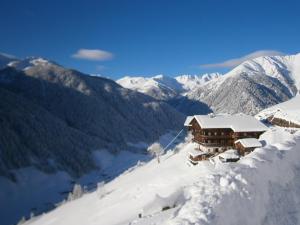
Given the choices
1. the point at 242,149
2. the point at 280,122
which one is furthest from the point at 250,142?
the point at 280,122

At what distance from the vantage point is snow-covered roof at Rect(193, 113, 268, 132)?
74062 millimetres

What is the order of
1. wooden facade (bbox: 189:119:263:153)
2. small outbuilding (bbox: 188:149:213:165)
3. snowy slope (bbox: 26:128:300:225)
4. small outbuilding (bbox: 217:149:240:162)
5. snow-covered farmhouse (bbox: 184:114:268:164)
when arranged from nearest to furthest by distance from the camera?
1. snowy slope (bbox: 26:128:300:225)
2. small outbuilding (bbox: 217:149:240:162)
3. snow-covered farmhouse (bbox: 184:114:268:164)
4. small outbuilding (bbox: 188:149:213:165)
5. wooden facade (bbox: 189:119:263:153)

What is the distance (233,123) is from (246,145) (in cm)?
928

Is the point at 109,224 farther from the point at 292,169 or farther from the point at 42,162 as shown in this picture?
the point at 42,162

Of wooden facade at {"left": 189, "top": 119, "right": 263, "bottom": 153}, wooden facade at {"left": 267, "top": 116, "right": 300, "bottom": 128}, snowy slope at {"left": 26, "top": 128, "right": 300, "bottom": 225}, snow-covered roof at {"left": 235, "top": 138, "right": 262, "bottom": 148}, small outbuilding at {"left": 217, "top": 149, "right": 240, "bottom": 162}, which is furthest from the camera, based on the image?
wooden facade at {"left": 267, "top": 116, "right": 300, "bottom": 128}

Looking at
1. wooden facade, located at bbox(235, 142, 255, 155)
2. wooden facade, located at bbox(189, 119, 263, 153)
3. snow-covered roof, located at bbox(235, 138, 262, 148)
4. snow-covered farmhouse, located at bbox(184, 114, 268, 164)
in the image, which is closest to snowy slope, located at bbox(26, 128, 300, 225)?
snow-covered roof, located at bbox(235, 138, 262, 148)

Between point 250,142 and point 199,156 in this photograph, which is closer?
point 250,142

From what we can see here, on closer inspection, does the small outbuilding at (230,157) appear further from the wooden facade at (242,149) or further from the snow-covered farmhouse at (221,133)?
the snow-covered farmhouse at (221,133)

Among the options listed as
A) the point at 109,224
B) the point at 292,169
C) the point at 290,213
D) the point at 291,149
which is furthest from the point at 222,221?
the point at 109,224

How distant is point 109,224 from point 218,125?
38.6 metres

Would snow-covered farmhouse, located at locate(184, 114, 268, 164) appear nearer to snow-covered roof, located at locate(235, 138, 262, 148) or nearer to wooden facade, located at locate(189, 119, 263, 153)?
wooden facade, located at locate(189, 119, 263, 153)

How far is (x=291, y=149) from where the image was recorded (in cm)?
2838

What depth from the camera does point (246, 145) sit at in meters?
67.2

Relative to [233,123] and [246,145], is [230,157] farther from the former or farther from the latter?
[233,123]
